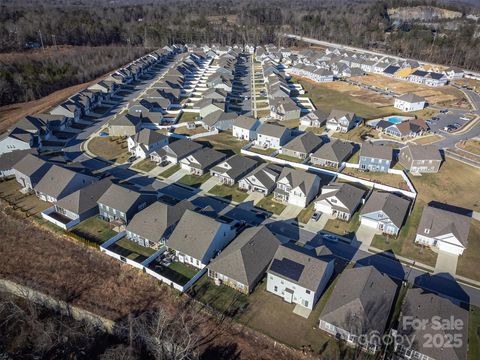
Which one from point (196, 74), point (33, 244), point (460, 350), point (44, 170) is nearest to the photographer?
point (460, 350)

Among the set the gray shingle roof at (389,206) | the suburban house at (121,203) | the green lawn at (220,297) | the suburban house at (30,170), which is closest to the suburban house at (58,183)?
the suburban house at (30,170)

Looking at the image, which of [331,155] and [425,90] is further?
[425,90]

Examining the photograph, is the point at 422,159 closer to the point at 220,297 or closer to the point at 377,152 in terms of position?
the point at 377,152

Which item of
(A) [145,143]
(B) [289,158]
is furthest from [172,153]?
(B) [289,158]

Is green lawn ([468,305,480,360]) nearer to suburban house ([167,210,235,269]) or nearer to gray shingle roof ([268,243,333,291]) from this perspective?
gray shingle roof ([268,243,333,291])

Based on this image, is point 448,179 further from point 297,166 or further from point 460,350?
point 460,350

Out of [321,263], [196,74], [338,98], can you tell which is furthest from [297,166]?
[196,74]

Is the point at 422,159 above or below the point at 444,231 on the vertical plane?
above
